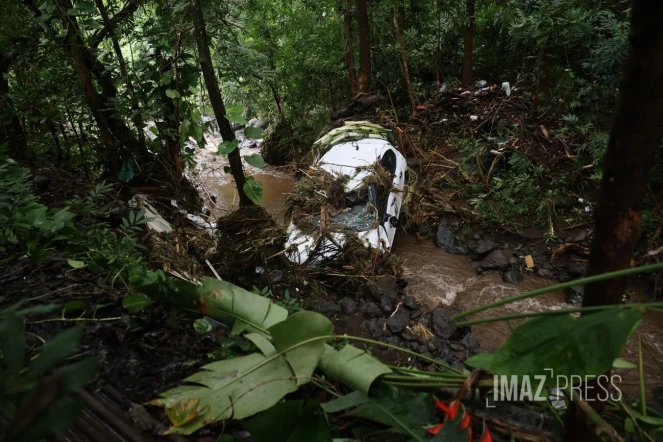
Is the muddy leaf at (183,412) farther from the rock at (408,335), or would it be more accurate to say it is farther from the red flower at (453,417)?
the rock at (408,335)

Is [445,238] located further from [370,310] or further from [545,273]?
[370,310]

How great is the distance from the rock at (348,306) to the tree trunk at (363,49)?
19.8 ft

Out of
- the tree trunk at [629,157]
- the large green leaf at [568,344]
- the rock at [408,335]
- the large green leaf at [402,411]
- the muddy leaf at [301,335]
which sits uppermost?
the tree trunk at [629,157]

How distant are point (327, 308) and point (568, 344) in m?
3.35

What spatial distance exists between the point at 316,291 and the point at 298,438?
10.7ft

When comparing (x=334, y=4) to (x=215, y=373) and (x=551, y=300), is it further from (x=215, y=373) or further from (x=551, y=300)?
(x=215, y=373)

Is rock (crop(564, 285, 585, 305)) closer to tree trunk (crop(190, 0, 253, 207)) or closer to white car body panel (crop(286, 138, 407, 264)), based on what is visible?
white car body panel (crop(286, 138, 407, 264))

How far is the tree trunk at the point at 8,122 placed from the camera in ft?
14.2

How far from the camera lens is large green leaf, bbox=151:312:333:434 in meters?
1.28

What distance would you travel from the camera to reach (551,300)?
464cm

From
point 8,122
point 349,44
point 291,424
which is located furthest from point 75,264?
point 349,44

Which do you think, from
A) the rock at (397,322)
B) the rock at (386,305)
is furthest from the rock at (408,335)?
the rock at (386,305)

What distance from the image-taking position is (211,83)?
10.6 feet

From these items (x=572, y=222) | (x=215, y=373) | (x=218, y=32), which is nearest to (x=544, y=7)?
(x=572, y=222)
